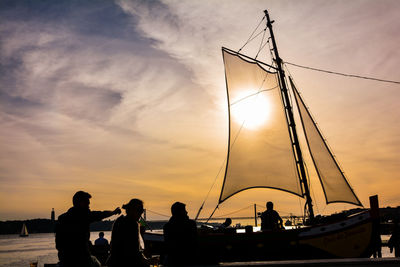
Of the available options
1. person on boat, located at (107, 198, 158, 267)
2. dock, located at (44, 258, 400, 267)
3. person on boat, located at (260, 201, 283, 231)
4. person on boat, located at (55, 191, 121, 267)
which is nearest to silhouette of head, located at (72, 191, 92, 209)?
person on boat, located at (55, 191, 121, 267)

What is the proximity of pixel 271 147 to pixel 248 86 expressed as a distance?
6268mm

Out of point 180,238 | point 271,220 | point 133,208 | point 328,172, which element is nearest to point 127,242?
point 133,208

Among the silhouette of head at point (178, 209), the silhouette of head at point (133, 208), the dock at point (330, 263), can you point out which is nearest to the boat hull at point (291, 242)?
the silhouette of head at point (178, 209)

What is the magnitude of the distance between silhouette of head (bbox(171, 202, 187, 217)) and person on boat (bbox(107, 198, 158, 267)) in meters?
1.01

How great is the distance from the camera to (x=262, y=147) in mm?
25406

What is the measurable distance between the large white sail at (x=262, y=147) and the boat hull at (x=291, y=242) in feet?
23.8

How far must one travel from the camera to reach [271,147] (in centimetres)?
2528

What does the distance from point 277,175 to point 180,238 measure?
60.9 feet

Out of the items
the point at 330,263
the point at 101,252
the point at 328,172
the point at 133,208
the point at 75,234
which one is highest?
the point at 328,172

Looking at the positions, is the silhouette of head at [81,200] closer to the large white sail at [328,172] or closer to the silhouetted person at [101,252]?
the silhouetted person at [101,252]

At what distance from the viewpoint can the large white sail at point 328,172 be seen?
2025cm

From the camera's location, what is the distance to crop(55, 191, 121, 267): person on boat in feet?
19.9

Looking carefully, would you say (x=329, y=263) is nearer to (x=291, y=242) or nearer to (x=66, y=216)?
(x=66, y=216)

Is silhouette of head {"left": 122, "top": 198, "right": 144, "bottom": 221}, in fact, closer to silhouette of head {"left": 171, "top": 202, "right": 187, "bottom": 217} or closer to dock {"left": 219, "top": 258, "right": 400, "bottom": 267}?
silhouette of head {"left": 171, "top": 202, "right": 187, "bottom": 217}
